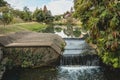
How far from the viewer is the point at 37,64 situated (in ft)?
106

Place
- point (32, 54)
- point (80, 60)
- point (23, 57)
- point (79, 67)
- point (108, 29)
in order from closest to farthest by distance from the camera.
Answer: point (108, 29) → point (23, 57) → point (32, 54) → point (79, 67) → point (80, 60)

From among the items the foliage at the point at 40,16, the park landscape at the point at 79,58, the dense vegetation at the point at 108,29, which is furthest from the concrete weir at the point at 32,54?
the foliage at the point at 40,16

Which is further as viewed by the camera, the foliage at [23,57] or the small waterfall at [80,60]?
the small waterfall at [80,60]

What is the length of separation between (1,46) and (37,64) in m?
4.29

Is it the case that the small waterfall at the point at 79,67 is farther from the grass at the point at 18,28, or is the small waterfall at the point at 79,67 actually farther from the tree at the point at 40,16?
the tree at the point at 40,16

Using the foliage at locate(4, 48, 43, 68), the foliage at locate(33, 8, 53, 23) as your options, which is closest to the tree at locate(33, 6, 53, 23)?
the foliage at locate(33, 8, 53, 23)

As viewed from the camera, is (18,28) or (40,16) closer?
(18,28)

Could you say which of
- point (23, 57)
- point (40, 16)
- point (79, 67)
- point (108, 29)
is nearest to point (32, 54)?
point (23, 57)

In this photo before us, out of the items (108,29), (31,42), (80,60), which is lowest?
(80,60)

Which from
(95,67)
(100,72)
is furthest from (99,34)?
(95,67)

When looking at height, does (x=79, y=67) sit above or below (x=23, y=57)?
below

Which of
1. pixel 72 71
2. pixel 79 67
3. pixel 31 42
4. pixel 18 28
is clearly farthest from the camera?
pixel 18 28

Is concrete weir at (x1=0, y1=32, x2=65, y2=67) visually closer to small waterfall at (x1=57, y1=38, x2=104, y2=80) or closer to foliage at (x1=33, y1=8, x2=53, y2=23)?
small waterfall at (x1=57, y1=38, x2=104, y2=80)

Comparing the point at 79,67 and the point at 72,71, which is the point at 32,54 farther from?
the point at 79,67
